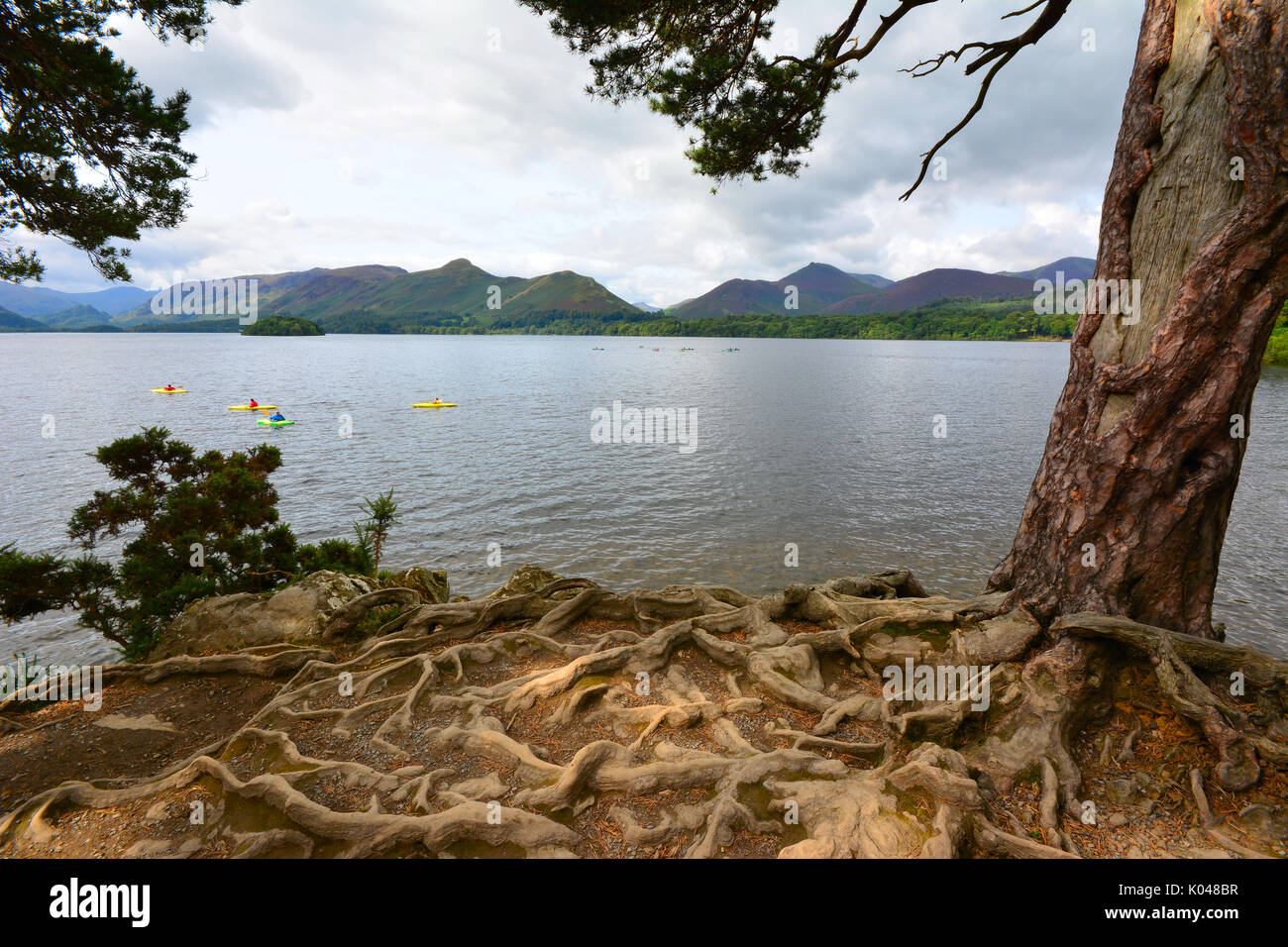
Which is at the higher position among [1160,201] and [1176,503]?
[1160,201]

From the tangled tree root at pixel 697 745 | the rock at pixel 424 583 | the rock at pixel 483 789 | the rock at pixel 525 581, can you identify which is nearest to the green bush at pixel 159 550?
the rock at pixel 424 583

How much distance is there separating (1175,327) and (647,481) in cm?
2691

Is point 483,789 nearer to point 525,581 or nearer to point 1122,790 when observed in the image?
point 1122,790

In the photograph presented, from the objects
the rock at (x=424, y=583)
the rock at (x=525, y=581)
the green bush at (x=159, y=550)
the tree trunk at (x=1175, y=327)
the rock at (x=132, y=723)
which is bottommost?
the rock at (x=132, y=723)

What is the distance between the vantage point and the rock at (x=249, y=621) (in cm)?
1109

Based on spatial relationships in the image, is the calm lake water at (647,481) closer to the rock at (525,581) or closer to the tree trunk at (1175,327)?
the rock at (525,581)

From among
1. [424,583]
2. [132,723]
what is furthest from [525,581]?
[132,723]

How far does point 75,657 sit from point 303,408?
50.6 meters

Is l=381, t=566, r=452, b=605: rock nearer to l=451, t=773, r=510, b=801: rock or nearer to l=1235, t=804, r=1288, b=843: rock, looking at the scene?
l=451, t=773, r=510, b=801: rock

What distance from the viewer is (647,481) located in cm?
3241

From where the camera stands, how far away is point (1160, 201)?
6.49 meters

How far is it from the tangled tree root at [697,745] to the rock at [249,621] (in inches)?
79.9

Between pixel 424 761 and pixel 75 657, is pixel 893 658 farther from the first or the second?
pixel 75 657
